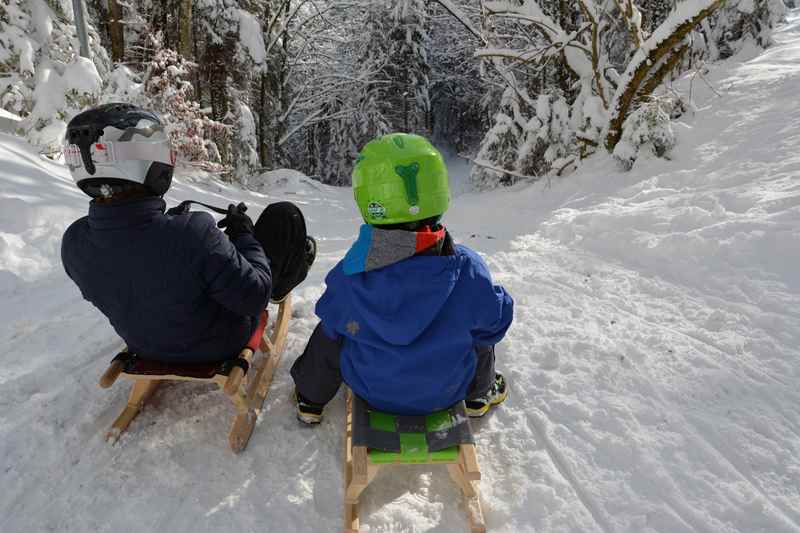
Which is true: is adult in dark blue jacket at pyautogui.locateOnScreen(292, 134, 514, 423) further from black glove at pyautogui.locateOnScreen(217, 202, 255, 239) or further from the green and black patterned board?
black glove at pyautogui.locateOnScreen(217, 202, 255, 239)

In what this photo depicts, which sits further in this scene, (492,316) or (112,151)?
(492,316)

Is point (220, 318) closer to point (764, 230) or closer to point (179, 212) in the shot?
point (179, 212)

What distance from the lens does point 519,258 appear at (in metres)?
4.92

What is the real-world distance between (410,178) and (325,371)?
1.09 meters

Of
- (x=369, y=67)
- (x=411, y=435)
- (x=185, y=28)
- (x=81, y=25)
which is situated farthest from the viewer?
(x=369, y=67)

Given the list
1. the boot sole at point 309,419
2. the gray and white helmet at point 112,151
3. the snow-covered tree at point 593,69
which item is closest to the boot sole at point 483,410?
the boot sole at point 309,419

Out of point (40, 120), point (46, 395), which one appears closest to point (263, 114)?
point (40, 120)

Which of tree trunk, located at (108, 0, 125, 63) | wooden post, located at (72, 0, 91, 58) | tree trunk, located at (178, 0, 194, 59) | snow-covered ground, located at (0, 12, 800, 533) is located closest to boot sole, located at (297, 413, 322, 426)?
snow-covered ground, located at (0, 12, 800, 533)

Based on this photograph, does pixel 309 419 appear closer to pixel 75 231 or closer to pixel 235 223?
pixel 235 223

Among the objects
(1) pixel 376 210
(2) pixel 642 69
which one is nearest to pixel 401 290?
(1) pixel 376 210

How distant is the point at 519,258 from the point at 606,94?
252 inches

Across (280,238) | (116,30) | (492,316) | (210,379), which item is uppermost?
(116,30)

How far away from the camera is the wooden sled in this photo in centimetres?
215

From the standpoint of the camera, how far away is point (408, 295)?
1896mm
